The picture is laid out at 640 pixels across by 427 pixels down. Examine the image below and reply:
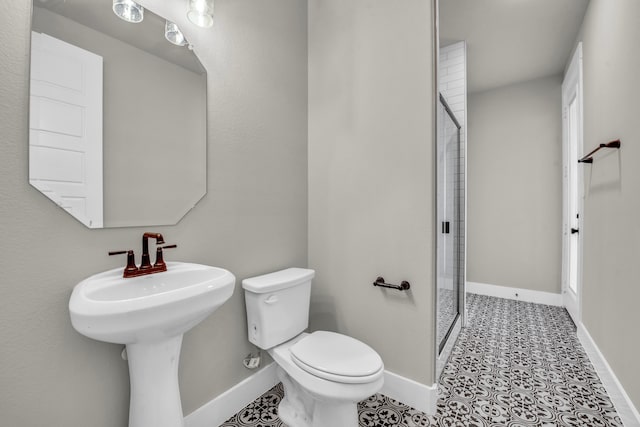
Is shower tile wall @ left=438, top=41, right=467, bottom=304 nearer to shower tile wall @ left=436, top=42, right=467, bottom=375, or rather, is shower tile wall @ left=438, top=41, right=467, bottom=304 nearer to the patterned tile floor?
shower tile wall @ left=436, top=42, right=467, bottom=375

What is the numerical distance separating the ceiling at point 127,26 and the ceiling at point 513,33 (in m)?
2.08

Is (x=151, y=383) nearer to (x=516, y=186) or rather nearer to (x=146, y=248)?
(x=146, y=248)

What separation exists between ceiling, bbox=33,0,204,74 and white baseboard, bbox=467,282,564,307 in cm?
400

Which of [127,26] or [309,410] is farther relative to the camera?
[309,410]

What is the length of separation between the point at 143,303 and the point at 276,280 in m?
0.79

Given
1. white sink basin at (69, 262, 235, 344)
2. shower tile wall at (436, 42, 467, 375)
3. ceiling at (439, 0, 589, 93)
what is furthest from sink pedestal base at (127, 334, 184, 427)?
ceiling at (439, 0, 589, 93)

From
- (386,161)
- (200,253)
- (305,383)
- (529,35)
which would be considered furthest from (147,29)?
(529,35)

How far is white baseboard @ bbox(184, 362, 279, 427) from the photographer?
1.41 metres

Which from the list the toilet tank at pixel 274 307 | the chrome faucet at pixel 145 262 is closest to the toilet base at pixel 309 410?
the toilet tank at pixel 274 307

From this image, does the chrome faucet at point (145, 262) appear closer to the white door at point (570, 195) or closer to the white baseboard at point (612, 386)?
the white baseboard at point (612, 386)

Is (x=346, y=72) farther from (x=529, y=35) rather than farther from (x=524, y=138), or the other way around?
(x=524, y=138)

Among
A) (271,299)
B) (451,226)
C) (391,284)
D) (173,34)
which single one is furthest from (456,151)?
(173,34)

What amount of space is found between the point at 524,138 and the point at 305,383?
12.5 ft

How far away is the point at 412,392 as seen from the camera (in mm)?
1646
